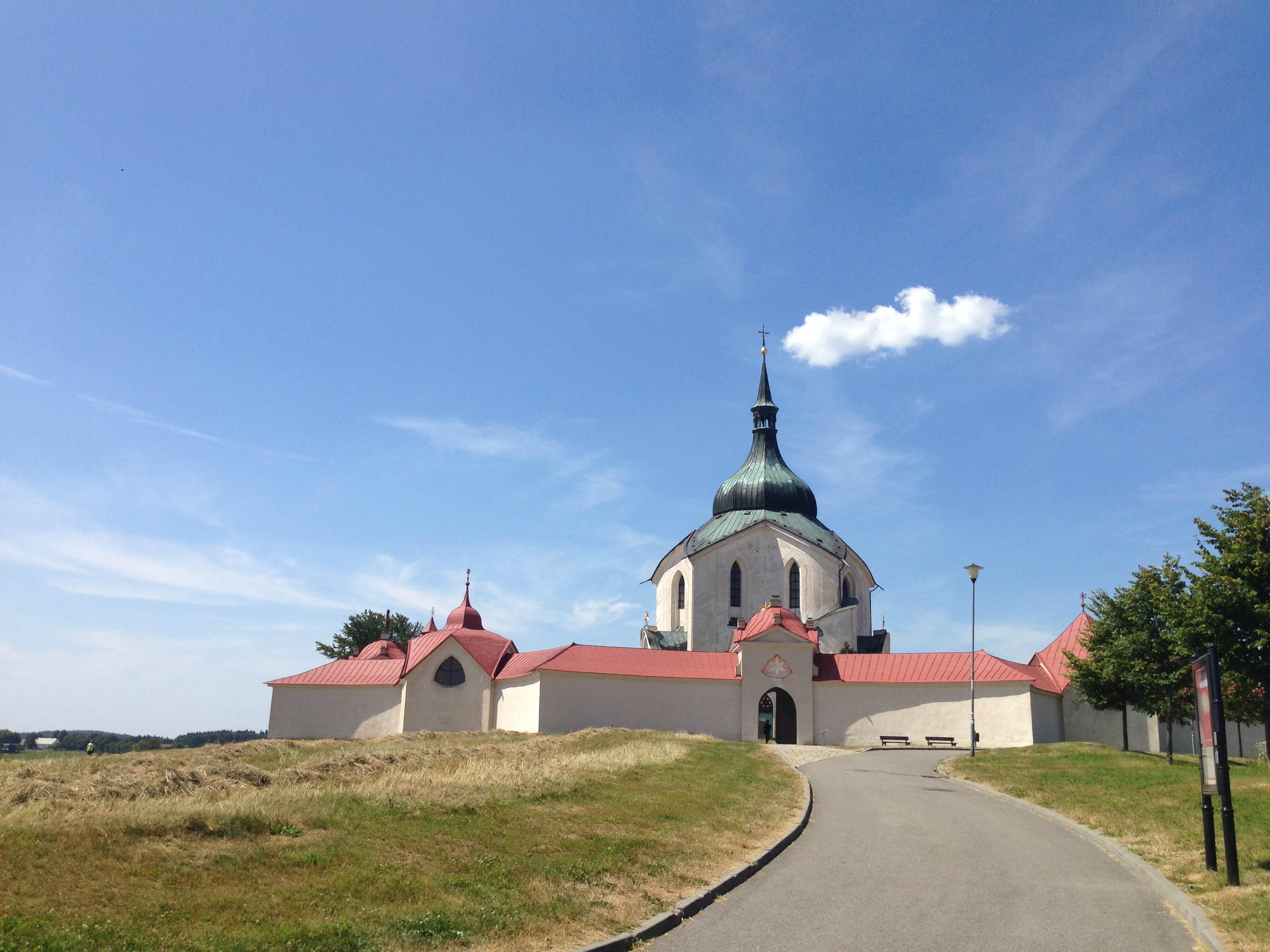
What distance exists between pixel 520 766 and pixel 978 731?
26591 mm

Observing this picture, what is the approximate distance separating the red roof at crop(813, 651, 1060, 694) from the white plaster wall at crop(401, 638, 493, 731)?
51.8ft

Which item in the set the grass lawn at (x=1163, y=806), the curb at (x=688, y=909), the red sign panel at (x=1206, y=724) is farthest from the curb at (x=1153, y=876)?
the red sign panel at (x=1206, y=724)

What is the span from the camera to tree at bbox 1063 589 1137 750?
33.8m

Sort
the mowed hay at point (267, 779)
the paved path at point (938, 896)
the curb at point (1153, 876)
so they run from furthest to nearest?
the mowed hay at point (267, 779)
the curb at point (1153, 876)
the paved path at point (938, 896)

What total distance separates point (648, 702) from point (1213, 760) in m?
32.4

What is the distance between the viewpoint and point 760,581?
52.9 m

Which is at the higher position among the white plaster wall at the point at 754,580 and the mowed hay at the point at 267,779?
the white plaster wall at the point at 754,580

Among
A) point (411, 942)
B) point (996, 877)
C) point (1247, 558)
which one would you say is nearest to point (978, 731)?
point (1247, 558)

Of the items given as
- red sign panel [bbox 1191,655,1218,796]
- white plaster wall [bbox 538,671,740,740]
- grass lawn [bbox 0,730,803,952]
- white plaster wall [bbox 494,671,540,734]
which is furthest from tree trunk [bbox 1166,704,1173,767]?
white plaster wall [bbox 494,671,540,734]

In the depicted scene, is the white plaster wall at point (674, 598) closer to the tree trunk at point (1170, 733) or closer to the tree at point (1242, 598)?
the tree trunk at point (1170, 733)

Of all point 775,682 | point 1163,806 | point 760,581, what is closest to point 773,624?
point 775,682

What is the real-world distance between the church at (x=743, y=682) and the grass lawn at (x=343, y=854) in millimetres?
24742

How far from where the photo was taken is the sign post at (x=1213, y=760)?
37.5ft

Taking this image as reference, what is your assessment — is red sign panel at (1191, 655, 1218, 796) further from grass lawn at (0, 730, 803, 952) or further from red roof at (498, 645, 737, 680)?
red roof at (498, 645, 737, 680)
